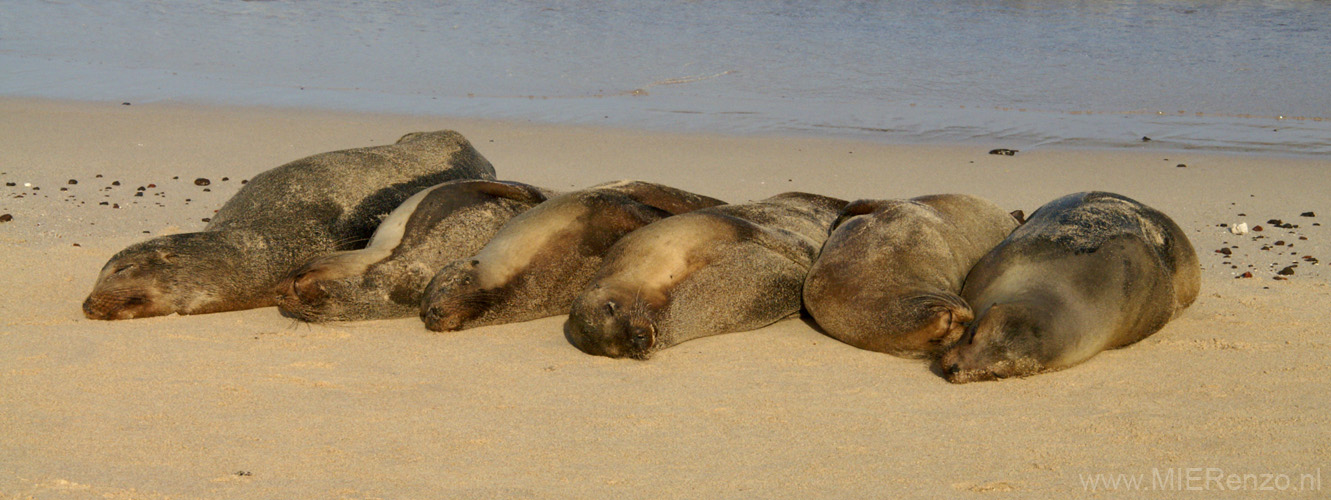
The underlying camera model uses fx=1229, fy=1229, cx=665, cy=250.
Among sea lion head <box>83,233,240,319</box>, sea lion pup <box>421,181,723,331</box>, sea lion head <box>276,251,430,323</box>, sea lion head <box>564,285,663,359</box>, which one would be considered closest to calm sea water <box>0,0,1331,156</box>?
sea lion pup <box>421,181,723,331</box>

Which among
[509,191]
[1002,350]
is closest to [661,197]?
[509,191]

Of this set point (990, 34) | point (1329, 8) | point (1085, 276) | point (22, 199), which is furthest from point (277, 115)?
point (1329, 8)

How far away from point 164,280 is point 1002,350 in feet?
12.8

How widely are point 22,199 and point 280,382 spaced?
468 cm

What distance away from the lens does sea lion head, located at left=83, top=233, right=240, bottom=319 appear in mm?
5824

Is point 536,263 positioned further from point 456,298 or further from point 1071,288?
point 1071,288

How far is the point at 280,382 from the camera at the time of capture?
4.86 m

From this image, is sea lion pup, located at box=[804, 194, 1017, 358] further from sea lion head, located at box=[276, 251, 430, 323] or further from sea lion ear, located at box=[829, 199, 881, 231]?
sea lion head, located at box=[276, 251, 430, 323]

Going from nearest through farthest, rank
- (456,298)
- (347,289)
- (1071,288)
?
1. (1071,288)
2. (456,298)
3. (347,289)

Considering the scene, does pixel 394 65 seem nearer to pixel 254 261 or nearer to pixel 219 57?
pixel 219 57

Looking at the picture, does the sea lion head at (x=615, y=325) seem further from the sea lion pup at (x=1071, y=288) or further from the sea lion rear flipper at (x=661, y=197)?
the sea lion pup at (x=1071, y=288)

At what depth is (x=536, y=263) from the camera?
5.86 m

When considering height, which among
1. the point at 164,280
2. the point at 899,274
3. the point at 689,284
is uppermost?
the point at 899,274

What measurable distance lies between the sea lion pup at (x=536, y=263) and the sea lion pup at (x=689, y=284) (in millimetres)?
217
